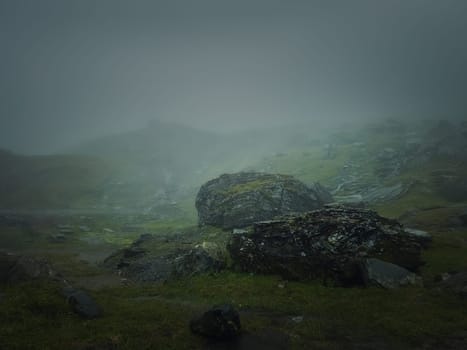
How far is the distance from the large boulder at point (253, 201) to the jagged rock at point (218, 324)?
67440 mm

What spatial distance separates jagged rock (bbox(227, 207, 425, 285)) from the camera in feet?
122

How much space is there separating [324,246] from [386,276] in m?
7.97

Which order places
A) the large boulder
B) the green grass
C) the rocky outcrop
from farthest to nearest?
the large boulder
the rocky outcrop
the green grass

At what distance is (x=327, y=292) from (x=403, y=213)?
256ft

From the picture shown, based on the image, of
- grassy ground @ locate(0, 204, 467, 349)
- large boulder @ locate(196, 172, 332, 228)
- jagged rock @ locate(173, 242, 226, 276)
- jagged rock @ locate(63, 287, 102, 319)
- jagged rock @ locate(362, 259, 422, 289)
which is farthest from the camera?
large boulder @ locate(196, 172, 332, 228)

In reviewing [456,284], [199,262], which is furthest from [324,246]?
[199,262]

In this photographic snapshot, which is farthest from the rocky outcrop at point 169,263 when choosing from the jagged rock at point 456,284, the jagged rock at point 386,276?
the jagged rock at point 456,284

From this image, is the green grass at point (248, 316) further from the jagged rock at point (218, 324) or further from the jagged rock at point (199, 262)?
the jagged rock at point (199, 262)

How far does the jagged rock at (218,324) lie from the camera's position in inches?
900

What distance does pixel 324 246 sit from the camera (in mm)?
38844

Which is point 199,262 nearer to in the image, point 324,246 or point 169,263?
point 169,263

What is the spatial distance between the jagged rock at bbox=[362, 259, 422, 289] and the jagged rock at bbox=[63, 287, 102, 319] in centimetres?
2613

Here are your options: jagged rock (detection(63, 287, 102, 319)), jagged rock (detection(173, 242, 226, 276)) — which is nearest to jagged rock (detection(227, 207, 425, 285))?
jagged rock (detection(173, 242, 226, 276))

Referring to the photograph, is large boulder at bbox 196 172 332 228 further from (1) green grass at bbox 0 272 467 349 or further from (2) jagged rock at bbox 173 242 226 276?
(1) green grass at bbox 0 272 467 349
